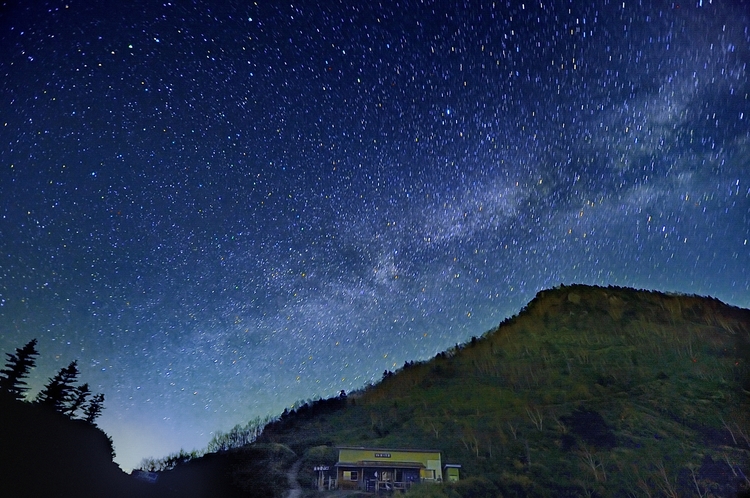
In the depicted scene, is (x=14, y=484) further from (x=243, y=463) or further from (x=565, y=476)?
(x=565, y=476)

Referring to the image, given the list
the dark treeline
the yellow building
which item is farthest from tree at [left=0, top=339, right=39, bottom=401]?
the yellow building

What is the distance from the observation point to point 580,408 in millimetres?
33906

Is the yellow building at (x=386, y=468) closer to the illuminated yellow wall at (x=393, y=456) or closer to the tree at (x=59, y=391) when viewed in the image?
the illuminated yellow wall at (x=393, y=456)

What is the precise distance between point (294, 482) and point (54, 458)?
11.8 meters

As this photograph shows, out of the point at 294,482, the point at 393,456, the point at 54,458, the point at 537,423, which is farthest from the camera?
the point at 537,423

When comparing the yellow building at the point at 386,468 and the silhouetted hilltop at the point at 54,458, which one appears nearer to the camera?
the silhouetted hilltop at the point at 54,458

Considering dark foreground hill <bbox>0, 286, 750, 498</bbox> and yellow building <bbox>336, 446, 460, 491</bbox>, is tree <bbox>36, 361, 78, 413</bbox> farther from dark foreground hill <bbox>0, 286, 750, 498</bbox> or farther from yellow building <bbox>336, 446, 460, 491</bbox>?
yellow building <bbox>336, 446, 460, 491</bbox>

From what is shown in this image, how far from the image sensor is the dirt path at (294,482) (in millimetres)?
24720

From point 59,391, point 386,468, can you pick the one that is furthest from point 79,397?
point 386,468

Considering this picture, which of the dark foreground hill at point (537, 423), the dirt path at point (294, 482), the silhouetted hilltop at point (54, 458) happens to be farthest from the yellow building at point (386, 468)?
the silhouetted hilltop at point (54, 458)

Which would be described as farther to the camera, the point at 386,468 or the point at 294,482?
the point at 294,482

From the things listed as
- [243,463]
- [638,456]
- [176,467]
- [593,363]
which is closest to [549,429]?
[638,456]

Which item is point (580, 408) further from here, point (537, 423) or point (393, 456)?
point (393, 456)

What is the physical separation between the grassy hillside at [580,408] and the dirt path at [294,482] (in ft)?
2.10
